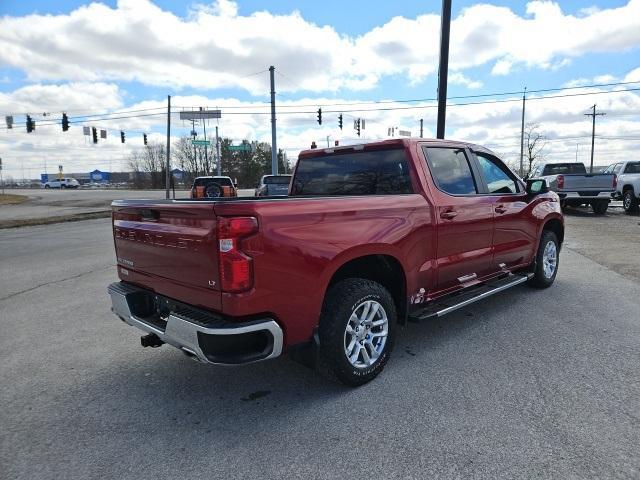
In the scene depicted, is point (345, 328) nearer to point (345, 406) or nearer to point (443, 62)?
point (345, 406)

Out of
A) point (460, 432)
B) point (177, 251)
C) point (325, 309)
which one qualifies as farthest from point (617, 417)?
point (177, 251)

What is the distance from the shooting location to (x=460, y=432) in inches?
114

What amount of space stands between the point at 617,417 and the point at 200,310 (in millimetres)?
2792

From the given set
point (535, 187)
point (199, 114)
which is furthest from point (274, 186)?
point (199, 114)

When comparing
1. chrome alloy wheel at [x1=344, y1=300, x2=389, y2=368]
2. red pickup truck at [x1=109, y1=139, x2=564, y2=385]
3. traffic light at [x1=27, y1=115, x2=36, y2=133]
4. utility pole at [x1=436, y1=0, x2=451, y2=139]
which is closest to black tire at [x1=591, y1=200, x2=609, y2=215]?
utility pole at [x1=436, y1=0, x2=451, y2=139]

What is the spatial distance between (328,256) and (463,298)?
188 centimetres

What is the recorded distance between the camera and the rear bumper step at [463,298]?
401 cm

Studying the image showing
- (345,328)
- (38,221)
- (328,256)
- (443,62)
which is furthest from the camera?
(38,221)

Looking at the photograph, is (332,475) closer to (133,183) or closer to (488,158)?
(488,158)

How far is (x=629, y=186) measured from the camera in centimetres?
1823

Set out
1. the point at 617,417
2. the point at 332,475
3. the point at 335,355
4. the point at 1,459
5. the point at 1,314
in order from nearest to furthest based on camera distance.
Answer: the point at 332,475 < the point at 1,459 < the point at 617,417 < the point at 335,355 < the point at 1,314

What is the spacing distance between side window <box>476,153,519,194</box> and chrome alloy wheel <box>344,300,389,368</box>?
2.27 metres

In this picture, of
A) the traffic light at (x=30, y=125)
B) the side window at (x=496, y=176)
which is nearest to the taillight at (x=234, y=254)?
the side window at (x=496, y=176)

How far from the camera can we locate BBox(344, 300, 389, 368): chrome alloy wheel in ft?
11.4
